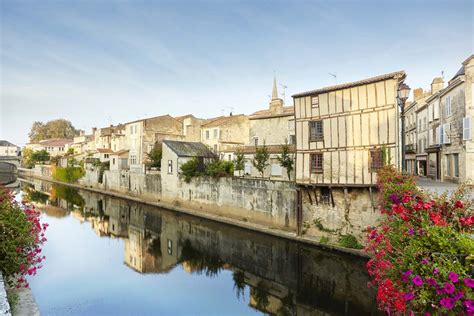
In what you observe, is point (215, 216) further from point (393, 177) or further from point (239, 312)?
point (393, 177)

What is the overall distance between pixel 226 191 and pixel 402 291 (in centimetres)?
1879

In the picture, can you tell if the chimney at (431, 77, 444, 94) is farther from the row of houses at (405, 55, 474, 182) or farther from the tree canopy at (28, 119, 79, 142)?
the tree canopy at (28, 119, 79, 142)

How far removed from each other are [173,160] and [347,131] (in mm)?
17675

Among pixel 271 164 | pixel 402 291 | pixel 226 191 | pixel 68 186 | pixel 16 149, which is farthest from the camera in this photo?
pixel 16 149

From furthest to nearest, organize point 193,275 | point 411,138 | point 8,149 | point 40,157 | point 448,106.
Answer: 1. point 8,149
2. point 40,157
3. point 411,138
4. point 448,106
5. point 193,275

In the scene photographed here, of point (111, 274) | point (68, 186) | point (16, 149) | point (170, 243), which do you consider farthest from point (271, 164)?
point (16, 149)

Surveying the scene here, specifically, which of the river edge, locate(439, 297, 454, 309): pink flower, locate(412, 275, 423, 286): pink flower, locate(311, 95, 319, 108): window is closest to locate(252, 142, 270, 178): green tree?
the river edge

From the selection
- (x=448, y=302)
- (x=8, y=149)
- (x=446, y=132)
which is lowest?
(x=448, y=302)

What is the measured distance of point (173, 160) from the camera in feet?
92.2

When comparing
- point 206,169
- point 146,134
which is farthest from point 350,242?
point 146,134

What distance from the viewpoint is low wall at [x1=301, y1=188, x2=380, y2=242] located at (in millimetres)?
14305

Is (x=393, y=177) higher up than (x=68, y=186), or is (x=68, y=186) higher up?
(x=393, y=177)

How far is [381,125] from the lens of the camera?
45.0ft

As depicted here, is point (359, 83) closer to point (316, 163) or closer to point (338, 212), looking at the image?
point (316, 163)
